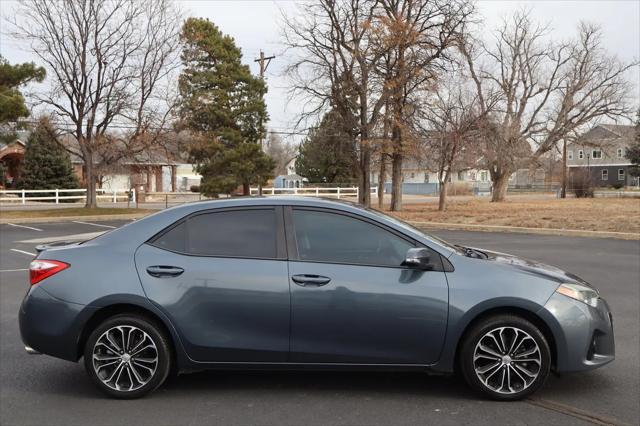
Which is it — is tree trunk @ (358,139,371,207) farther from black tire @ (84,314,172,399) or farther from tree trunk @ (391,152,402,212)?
black tire @ (84,314,172,399)

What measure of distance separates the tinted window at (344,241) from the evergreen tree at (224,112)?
35024 mm

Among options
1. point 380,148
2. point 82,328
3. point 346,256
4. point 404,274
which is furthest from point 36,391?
point 380,148

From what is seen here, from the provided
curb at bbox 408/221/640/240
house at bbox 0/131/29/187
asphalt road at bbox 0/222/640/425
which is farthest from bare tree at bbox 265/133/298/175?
asphalt road at bbox 0/222/640/425

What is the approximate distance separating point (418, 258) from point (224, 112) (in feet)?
120

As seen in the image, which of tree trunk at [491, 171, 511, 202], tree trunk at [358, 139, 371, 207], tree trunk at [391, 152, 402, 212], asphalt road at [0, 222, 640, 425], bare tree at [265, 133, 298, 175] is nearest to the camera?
asphalt road at [0, 222, 640, 425]

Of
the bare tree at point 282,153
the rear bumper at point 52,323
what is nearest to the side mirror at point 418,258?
the rear bumper at point 52,323

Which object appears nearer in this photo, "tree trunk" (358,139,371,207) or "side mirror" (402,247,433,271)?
"side mirror" (402,247,433,271)

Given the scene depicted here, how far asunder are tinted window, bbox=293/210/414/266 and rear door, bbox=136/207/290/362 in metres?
0.22

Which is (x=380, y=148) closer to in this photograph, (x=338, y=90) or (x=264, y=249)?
(x=338, y=90)

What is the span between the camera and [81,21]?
26.9 meters

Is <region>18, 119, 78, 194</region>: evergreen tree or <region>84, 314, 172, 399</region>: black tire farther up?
<region>18, 119, 78, 194</region>: evergreen tree

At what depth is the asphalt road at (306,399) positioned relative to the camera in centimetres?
400

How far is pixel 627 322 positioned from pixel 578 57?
1760 inches

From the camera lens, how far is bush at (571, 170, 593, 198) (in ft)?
163
